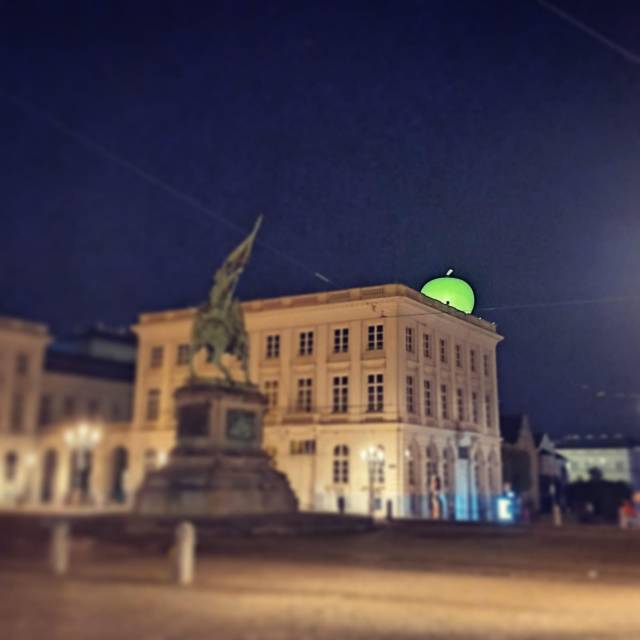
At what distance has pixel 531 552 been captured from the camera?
19.2 m

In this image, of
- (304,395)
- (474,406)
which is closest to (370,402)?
(304,395)

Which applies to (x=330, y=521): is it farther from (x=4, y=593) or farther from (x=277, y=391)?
(x=277, y=391)

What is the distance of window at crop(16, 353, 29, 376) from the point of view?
22.0 feet

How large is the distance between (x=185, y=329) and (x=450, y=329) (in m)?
17.2

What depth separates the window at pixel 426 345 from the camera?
32.7m

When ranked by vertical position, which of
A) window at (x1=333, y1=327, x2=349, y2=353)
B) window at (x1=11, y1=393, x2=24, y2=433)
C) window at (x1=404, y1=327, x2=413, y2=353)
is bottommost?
window at (x1=11, y1=393, x2=24, y2=433)

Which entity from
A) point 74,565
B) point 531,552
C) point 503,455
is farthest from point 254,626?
point 503,455

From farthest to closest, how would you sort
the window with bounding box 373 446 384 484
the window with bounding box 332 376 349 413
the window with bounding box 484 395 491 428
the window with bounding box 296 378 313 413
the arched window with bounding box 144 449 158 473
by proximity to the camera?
the window with bounding box 296 378 313 413
the window with bounding box 332 376 349 413
the window with bounding box 373 446 384 484
the window with bounding box 484 395 491 428
the arched window with bounding box 144 449 158 473

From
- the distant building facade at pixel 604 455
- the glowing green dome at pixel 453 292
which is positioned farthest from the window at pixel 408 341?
the distant building facade at pixel 604 455

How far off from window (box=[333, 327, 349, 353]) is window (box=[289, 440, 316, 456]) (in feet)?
19.2

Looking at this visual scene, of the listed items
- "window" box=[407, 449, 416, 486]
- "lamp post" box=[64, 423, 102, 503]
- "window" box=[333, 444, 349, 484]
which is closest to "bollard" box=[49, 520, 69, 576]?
"lamp post" box=[64, 423, 102, 503]

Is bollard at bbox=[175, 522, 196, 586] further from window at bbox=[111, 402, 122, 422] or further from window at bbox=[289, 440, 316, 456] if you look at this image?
window at bbox=[289, 440, 316, 456]

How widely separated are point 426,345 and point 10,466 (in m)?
28.1

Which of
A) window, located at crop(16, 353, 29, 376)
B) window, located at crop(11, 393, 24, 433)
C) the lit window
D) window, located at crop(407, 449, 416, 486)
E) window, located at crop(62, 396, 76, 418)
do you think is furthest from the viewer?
window, located at crop(407, 449, 416, 486)
